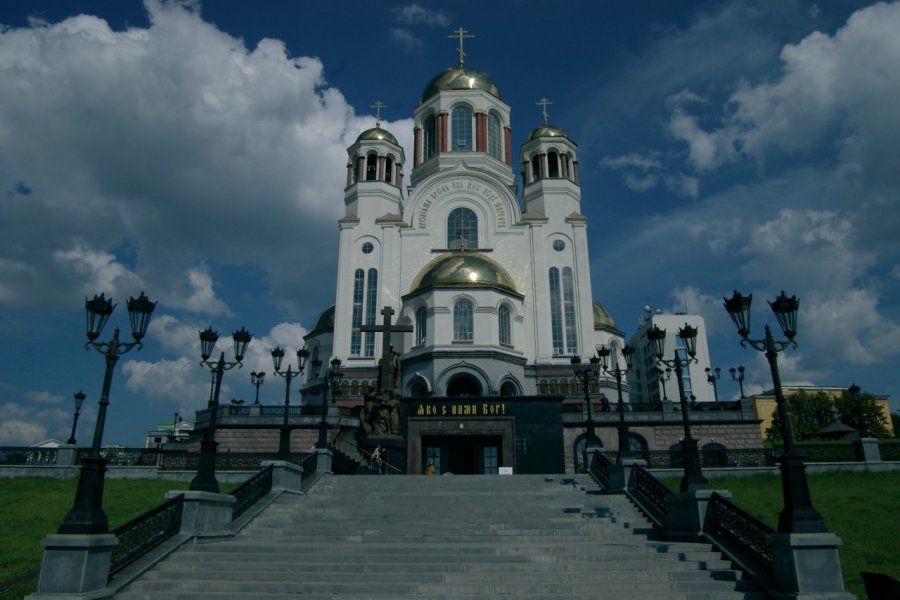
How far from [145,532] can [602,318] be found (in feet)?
115

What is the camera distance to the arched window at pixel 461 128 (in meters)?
42.1

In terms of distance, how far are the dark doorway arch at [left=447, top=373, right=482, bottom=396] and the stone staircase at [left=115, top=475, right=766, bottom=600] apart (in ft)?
52.8

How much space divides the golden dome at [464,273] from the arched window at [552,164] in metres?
9.83

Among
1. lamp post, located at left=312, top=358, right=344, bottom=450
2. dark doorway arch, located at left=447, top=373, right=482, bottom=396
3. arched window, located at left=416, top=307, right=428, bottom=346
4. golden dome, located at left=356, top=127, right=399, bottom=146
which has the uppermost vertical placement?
golden dome, located at left=356, top=127, right=399, bottom=146

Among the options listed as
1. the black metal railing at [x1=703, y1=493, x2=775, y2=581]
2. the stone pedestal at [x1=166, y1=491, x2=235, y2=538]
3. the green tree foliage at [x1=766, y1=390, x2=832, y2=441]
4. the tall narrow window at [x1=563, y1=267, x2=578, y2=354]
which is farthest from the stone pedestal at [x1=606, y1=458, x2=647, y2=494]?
the green tree foliage at [x1=766, y1=390, x2=832, y2=441]

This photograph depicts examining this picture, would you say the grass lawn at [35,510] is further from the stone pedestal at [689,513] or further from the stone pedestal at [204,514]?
the stone pedestal at [689,513]

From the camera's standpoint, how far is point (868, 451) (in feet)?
74.1

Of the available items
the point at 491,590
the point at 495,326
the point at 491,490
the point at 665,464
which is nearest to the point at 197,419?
the point at 495,326

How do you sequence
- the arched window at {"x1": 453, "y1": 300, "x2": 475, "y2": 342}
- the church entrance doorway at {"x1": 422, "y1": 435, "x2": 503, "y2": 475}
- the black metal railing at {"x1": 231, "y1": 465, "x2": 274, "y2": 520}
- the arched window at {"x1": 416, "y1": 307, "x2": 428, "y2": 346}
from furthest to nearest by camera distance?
the arched window at {"x1": 416, "y1": 307, "x2": 428, "y2": 346} < the arched window at {"x1": 453, "y1": 300, "x2": 475, "y2": 342} < the church entrance doorway at {"x1": 422, "y1": 435, "x2": 503, "y2": 475} < the black metal railing at {"x1": 231, "y1": 465, "x2": 274, "y2": 520}

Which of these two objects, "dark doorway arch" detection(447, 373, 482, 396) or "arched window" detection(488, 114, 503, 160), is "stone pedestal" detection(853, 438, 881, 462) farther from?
"arched window" detection(488, 114, 503, 160)

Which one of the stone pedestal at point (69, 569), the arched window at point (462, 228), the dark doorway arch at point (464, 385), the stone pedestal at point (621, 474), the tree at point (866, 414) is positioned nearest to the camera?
the stone pedestal at point (69, 569)

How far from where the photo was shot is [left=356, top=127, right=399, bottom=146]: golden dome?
4131cm

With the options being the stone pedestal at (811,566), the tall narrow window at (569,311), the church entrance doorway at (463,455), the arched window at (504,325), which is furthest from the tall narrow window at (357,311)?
the stone pedestal at (811,566)

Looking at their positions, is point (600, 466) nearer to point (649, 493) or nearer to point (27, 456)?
point (649, 493)
